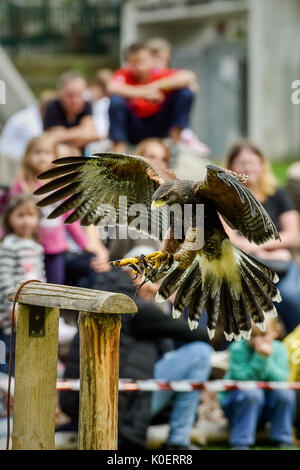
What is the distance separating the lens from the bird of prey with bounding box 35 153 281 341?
3.66m

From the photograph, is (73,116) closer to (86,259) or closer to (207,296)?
(86,259)

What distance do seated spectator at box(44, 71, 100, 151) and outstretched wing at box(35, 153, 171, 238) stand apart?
2992 millimetres

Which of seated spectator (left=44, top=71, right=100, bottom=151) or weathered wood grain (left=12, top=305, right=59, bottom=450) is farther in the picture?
seated spectator (left=44, top=71, right=100, bottom=151)

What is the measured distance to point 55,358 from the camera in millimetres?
3270

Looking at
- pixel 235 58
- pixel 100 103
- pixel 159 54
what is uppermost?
pixel 235 58

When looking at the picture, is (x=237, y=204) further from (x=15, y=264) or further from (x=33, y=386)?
(x=15, y=264)

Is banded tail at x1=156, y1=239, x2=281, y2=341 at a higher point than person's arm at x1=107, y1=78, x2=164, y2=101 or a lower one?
lower

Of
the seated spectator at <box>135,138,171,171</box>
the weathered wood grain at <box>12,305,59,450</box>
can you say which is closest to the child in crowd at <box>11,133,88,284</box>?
the seated spectator at <box>135,138,171,171</box>

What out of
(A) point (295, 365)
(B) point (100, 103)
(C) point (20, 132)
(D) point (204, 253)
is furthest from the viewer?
(B) point (100, 103)

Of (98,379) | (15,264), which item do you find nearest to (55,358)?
(98,379)

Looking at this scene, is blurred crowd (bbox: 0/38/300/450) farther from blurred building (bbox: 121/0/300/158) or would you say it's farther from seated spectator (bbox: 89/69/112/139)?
blurred building (bbox: 121/0/300/158)

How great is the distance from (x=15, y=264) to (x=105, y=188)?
1.04 meters

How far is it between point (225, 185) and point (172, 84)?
3642 mm

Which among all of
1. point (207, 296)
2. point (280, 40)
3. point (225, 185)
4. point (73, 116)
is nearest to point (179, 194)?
point (225, 185)
